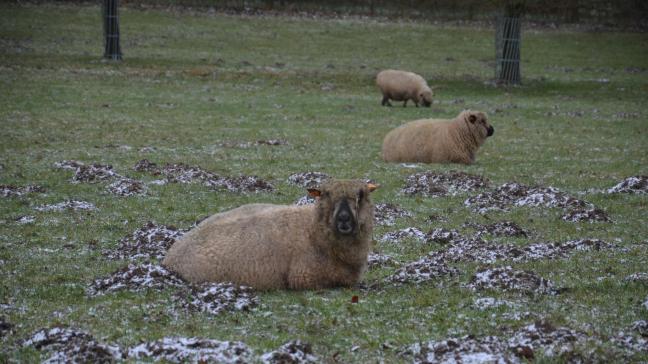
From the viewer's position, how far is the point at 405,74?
38.7 meters

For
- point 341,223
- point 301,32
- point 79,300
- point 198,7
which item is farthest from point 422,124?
point 198,7

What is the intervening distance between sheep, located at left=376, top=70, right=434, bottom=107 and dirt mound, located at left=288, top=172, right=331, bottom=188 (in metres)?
18.8

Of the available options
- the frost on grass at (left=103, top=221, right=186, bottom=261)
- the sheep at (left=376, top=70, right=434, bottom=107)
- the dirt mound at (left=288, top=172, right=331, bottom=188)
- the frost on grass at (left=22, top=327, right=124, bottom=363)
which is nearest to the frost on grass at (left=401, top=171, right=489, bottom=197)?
the dirt mound at (left=288, top=172, right=331, bottom=188)

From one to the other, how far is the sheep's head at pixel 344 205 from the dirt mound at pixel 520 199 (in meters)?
6.32

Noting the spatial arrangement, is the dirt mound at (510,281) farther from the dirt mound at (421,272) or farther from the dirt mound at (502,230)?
the dirt mound at (502,230)

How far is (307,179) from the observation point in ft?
65.0

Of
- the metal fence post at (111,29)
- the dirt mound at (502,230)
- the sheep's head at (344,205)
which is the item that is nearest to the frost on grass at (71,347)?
the sheep's head at (344,205)

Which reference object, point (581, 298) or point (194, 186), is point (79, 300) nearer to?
point (581, 298)

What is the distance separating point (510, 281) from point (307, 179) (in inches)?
379

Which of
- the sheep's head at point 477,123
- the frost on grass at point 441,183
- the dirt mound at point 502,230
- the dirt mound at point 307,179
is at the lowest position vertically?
the dirt mound at point 307,179

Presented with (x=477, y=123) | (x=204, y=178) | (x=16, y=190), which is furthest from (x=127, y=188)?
(x=477, y=123)

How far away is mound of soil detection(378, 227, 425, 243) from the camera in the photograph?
1433cm

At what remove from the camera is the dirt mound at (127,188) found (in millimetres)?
18109

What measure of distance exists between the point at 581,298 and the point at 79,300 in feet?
21.5
